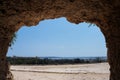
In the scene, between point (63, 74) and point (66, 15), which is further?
point (63, 74)

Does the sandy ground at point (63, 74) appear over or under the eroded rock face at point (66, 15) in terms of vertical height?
under

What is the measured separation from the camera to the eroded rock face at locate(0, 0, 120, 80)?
7305mm

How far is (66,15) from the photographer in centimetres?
869

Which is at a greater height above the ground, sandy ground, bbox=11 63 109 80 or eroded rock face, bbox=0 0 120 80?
eroded rock face, bbox=0 0 120 80

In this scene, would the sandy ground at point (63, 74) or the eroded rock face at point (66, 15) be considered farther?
the sandy ground at point (63, 74)

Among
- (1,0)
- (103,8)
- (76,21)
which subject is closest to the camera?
(1,0)

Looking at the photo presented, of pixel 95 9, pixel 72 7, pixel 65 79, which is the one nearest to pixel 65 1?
pixel 72 7

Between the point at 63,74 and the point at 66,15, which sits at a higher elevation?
the point at 66,15

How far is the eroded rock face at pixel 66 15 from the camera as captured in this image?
7.30m

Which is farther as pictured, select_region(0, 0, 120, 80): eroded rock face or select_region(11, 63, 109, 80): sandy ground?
select_region(11, 63, 109, 80): sandy ground

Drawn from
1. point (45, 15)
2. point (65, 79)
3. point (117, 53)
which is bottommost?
point (65, 79)

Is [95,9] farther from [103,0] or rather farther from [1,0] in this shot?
[1,0]

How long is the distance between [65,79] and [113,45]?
14283mm

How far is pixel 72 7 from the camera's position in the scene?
7.87 metres
